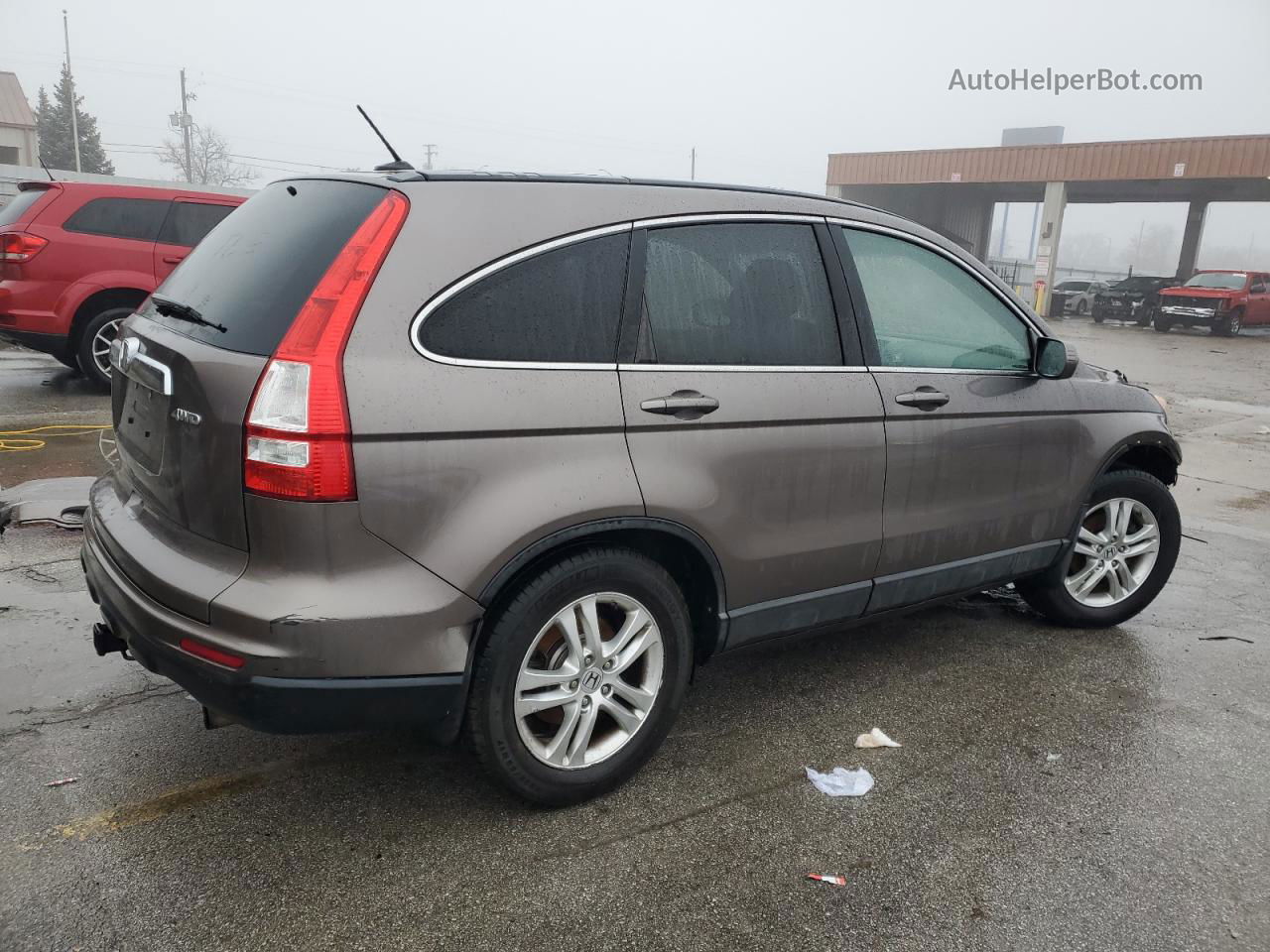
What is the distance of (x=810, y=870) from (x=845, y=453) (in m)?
1.31

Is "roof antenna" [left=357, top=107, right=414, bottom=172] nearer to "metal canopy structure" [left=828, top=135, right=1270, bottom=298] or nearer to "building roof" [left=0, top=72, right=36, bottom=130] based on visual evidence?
"metal canopy structure" [left=828, top=135, right=1270, bottom=298]

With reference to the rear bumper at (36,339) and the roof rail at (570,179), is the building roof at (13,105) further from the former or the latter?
the roof rail at (570,179)

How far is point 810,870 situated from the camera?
2520mm

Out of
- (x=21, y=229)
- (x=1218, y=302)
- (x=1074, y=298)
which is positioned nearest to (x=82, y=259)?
(x=21, y=229)

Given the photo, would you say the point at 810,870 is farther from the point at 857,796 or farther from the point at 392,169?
the point at 392,169

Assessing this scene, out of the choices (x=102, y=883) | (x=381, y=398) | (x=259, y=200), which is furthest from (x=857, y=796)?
(x=259, y=200)

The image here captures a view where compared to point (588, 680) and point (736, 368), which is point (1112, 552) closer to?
point (736, 368)

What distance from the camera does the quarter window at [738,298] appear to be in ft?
9.21

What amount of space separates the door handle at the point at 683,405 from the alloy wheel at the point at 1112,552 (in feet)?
7.56

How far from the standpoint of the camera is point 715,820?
2.73 metres

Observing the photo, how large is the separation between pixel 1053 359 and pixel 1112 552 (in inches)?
43.9

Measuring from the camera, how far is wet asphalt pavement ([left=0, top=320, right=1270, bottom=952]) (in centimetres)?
229

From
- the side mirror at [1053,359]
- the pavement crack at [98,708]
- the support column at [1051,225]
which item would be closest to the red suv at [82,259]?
the pavement crack at [98,708]

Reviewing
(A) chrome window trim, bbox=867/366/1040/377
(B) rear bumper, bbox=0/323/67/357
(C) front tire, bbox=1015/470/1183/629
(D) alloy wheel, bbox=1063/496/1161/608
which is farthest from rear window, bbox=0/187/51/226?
(D) alloy wheel, bbox=1063/496/1161/608
